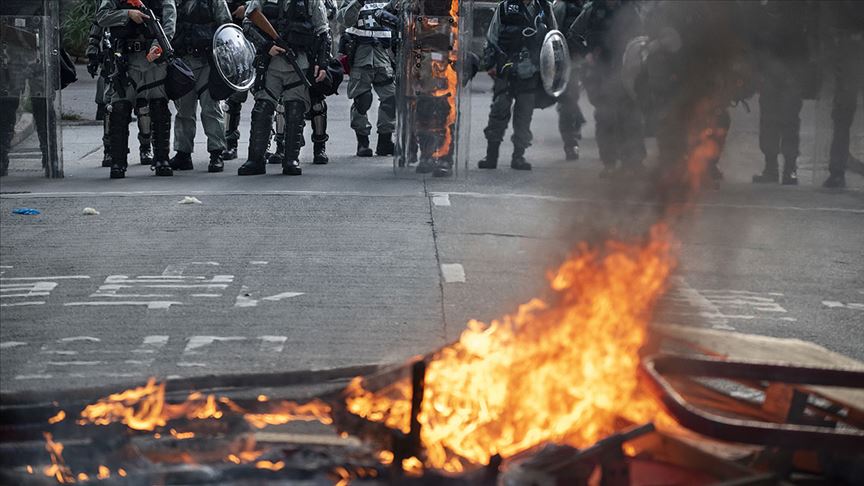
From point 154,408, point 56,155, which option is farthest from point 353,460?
point 56,155

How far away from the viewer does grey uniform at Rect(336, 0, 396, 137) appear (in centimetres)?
1285

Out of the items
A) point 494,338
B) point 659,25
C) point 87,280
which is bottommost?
point 87,280

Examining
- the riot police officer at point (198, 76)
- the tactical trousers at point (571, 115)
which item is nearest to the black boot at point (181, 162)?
the riot police officer at point (198, 76)

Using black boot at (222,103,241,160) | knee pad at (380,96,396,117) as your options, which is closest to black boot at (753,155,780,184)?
knee pad at (380,96,396,117)

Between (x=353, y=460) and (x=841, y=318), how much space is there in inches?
154

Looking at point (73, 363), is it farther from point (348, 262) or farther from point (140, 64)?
point (140, 64)

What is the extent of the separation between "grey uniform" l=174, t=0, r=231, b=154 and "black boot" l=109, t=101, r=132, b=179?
28.2 inches

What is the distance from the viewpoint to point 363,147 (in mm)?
13672

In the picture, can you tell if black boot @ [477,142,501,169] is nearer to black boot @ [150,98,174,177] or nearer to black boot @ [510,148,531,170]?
black boot @ [510,148,531,170]

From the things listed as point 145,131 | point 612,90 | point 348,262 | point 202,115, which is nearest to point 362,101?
point 202,115

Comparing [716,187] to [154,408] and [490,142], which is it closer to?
[154,408]

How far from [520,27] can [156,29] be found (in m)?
3.34

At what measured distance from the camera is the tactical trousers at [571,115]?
318 inches

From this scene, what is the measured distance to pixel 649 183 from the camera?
5.89 metres
